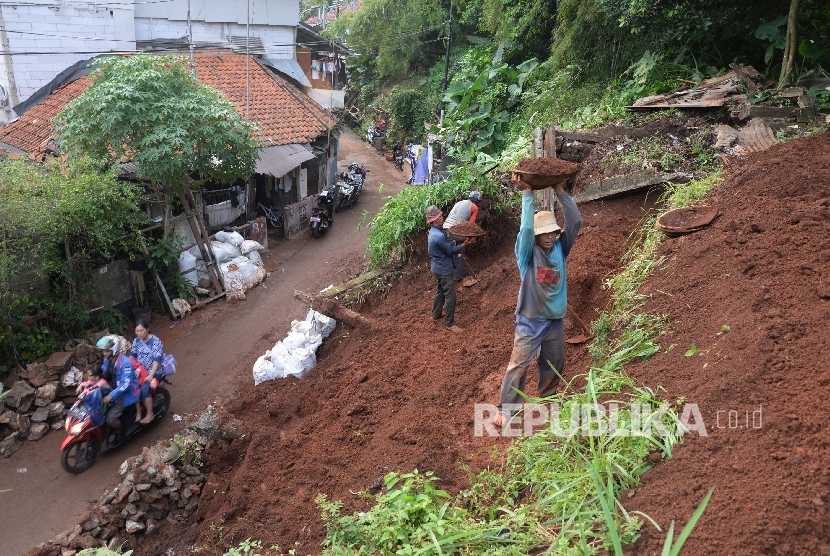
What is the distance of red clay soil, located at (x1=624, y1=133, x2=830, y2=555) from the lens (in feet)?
8.46

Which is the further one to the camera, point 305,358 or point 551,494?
point 305,358

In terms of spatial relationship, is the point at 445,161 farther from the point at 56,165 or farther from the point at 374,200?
the point at 56,165

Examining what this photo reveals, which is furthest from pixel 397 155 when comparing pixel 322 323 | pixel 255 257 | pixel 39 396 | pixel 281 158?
pixel 39 396

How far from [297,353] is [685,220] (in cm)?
491

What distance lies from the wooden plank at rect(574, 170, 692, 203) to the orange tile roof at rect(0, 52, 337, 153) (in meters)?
7.84

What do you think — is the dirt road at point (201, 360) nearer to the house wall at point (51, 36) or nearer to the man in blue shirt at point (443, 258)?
the man in blue shirt at point (443, 258)

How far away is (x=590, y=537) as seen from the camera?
292 centimetres

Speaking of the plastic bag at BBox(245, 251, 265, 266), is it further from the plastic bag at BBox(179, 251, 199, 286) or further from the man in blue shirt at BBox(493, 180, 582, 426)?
the man in blue shirt at BBox(493, 180, 582, 426)

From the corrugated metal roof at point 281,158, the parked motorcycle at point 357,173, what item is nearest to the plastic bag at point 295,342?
the corrugated metal roof at point 281,158

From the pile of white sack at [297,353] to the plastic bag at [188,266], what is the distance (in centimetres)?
358

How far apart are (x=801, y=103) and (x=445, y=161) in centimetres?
861

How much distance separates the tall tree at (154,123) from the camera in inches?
359

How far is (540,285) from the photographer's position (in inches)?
171

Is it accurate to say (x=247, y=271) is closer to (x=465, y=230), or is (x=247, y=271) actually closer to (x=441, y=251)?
(x=465, y=230)
